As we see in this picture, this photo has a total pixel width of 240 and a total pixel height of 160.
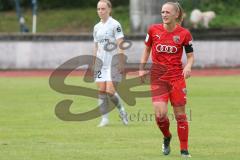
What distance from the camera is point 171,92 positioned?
10727mm

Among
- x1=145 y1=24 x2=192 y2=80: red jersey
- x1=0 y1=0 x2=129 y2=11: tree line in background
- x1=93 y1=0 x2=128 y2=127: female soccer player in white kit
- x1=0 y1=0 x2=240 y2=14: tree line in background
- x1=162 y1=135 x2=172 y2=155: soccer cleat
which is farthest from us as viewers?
x1=0 y1=0 x2=129 y2=11: tree line in background

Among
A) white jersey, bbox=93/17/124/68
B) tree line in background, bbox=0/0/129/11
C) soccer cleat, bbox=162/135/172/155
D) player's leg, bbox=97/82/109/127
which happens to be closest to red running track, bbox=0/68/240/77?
tree line in background, bbox=0/0/129/11

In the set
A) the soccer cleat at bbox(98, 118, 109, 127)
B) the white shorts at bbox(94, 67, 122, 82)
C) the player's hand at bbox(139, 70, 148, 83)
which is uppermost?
the player's hand at bbox(139, 70, 148, 83)

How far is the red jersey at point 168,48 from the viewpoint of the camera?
10719 mm

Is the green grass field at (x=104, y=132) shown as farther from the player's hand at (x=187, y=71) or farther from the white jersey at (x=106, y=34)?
the white jersey at (x=106, y=34)

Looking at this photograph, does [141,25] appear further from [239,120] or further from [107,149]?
[107,149]

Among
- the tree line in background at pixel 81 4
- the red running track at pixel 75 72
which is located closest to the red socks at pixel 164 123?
the red running track at pixel 75 72

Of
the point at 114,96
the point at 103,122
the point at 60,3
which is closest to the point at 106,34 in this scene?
the point at 114,96

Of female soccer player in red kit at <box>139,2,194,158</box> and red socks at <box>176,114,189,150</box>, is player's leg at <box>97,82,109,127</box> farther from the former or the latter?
red socks at <box>176,114,189,150</box>

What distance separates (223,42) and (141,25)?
15.0 feet

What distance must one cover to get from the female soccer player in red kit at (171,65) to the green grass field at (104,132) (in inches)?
21.2

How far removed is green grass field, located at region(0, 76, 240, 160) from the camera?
11.1 meters

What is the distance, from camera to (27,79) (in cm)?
2803

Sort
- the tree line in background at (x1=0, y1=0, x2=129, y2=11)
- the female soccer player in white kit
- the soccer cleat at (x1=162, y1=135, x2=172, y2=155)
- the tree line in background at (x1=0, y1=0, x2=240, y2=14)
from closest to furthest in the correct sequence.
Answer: the soccer cleat at (x1=162, y1=135, x2=172, y2=155)
the female soccer player in white kit
the tree line in background at (x1=0, y1=0, x2=240, y2=14)
the tree line in background at (x1=0, y1=0, x2=129, y2=11)
